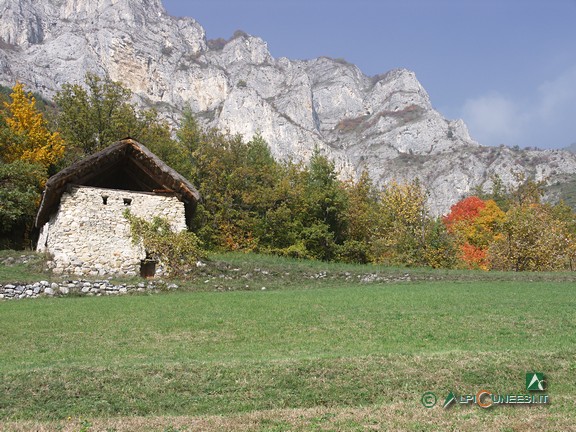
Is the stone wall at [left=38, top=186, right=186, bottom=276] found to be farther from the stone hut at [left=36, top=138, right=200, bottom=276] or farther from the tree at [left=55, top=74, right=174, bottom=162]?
the tree at [left=55, top=74, right=174, bottom=162]

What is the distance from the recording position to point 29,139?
3086cm

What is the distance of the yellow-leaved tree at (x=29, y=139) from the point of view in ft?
99.0

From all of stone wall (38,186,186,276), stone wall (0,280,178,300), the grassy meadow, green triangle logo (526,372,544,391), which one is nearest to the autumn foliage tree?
stone wall (38,186,186,276)

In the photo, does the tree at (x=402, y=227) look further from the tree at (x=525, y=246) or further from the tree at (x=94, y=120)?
the tree at (x=94, y=120)

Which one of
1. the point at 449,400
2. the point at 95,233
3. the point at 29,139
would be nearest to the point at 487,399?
the point at 449,400

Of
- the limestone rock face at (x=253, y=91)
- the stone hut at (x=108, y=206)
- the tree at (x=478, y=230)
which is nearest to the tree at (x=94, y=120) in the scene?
the stone hut at (x=108, y=206)

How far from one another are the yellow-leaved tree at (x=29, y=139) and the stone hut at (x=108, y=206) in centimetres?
898

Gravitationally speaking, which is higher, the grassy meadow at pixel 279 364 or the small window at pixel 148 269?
the small window at pixel 148 269

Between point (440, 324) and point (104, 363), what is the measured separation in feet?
25.1

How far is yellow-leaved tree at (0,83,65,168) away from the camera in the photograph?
30188 millimetres

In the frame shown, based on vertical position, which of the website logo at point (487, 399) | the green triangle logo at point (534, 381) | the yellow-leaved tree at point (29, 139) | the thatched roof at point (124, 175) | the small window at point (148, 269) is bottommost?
the website logo at point (487, 399)

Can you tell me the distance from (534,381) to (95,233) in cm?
1835

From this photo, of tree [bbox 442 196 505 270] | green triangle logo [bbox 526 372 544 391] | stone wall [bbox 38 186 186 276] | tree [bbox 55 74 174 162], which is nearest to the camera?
green triangle logo [bbox 526 372 544 391]

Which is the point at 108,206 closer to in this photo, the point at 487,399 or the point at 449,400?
the point at 449,400
